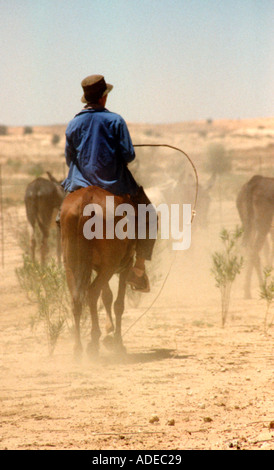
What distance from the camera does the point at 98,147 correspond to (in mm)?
6340

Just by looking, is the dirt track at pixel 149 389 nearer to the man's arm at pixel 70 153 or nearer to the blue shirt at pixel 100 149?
the blue shirt at pixel 100 149

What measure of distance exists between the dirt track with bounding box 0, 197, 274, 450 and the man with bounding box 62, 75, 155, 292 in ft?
5.38

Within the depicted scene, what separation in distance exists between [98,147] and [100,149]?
3 cm

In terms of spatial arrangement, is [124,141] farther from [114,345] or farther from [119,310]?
[114,345]

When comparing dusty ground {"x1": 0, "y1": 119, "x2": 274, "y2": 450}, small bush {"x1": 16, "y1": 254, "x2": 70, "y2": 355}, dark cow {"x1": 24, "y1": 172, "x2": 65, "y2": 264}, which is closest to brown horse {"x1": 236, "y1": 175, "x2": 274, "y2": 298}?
dusty ground {"x1": 0, "y1": 119, "x2": 274, "y2": 450}

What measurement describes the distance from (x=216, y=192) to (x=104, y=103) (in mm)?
26567

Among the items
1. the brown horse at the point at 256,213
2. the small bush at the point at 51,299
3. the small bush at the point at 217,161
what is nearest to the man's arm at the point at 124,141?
the small bush at the point at 51,299

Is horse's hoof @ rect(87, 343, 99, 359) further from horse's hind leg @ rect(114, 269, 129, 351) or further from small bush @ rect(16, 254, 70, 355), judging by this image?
small bush @ rect(16, 254, 70, 355)

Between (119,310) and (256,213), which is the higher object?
(256,213)

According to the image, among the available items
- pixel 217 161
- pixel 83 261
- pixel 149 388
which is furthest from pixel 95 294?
pixel 217 161

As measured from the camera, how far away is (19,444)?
4234 mm

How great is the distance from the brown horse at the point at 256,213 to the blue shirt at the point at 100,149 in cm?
566

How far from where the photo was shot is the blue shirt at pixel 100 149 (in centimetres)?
634
